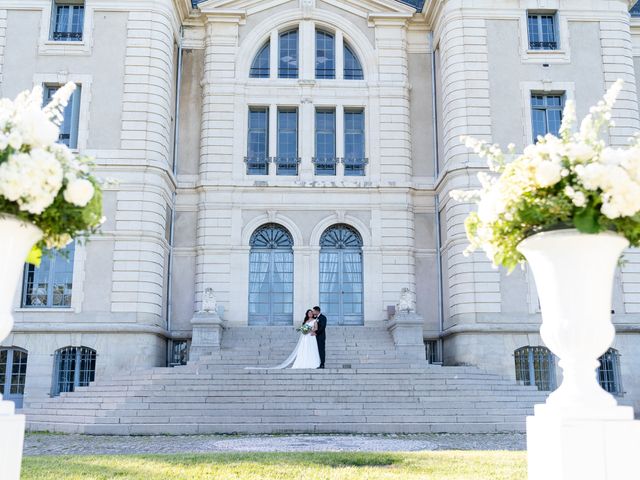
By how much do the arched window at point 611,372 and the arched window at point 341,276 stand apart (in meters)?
7.42

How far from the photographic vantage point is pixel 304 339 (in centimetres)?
1855

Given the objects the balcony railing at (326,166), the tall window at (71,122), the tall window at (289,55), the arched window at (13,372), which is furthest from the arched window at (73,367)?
the tall window at (289,55)

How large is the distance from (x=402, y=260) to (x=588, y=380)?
18.7 metres

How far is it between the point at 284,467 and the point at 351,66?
1876cm

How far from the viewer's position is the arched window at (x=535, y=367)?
20.7 metres

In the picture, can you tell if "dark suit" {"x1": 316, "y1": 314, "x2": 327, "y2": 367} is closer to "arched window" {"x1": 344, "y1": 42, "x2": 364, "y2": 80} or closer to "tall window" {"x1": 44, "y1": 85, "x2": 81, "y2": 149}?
"tall window" {"x1": 44, "y1": 85, "x2": 81, "y2": 149}

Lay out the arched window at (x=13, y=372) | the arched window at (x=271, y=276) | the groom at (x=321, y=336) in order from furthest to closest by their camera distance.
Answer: the arched window at (x=271, y=276), the arched window at (x=13, y=372), the groom at (x=321, y=336)

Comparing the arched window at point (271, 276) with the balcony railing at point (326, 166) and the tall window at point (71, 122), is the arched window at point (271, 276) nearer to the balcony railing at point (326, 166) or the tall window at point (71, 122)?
the balcony railing at point (326, 166)

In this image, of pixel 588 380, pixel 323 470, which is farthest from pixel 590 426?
pixel 323 470

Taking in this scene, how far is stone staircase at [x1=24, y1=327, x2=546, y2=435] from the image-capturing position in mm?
15094

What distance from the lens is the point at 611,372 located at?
20938 millimetres

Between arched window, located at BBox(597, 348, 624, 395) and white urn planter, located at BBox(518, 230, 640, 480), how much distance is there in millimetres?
17202

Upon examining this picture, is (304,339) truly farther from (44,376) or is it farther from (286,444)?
(44,376)

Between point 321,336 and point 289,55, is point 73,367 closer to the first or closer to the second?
point 321,336
